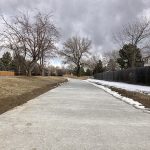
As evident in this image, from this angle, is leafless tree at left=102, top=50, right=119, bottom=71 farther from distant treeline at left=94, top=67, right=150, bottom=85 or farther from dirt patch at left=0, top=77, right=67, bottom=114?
dirt patch at left=0, top=77, right=67, bottom=114

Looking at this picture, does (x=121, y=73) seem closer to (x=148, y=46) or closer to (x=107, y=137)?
(x=148, y=46)

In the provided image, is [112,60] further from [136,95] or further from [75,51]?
[136,95]

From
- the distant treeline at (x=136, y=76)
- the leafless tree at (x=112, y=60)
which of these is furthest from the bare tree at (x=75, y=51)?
the distant treeline at (x=136, y=76)

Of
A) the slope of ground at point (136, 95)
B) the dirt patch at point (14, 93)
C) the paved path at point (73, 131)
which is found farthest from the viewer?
the slope of ground at point (136, 95)

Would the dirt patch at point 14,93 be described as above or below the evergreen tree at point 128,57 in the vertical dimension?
below

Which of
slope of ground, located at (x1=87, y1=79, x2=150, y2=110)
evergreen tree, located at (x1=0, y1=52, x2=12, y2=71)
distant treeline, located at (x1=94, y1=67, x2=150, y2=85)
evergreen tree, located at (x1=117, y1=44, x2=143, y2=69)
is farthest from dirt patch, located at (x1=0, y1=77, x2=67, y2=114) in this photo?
evergreen tree, located at (x1=0, y1=52, x2=12, y2=71)

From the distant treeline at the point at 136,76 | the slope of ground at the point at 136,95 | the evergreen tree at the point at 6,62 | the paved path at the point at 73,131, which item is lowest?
the paved path at the point at 73,131

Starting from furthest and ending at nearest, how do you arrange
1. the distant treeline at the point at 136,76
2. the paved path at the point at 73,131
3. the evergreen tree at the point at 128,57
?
the evergreen tree at the point at 128,57 → the distant treeline at the point at 136,76 → the paved path at the point at 73,131

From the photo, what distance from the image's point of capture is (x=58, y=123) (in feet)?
33.5

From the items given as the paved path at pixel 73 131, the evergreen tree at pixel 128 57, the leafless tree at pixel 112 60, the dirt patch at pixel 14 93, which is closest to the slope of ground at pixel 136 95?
the paved path at pixel 73 131

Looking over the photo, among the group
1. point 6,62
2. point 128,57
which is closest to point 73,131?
point 128,57

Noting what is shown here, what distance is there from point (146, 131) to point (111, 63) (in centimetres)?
13483

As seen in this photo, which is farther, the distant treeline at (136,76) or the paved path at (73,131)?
the distant treeline at (136,76)

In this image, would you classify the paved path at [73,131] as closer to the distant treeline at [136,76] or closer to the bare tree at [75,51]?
the distant treeline at [136,76]
